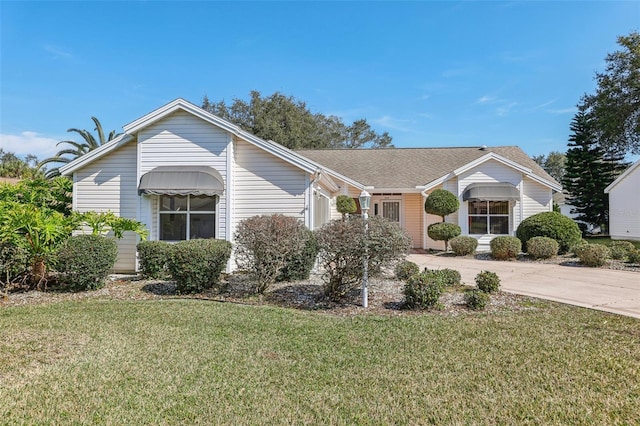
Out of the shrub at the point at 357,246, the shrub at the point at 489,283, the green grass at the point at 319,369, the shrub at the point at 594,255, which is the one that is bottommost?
the green grass at the point at 319,369

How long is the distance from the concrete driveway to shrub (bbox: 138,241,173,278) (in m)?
9.33

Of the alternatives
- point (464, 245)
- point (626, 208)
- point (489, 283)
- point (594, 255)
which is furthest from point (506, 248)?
point (626, 208)

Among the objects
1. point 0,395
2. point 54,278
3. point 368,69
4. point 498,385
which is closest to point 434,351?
point 498,385

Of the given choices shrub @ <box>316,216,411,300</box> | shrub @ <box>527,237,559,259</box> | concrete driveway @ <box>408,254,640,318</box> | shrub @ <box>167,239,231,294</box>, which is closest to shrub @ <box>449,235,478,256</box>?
concrete driveway @ <box>408,254,640,318</box>

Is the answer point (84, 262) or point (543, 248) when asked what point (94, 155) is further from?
point (543, 248)

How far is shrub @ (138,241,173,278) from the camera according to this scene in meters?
10.4

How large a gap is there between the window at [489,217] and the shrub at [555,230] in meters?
1.78

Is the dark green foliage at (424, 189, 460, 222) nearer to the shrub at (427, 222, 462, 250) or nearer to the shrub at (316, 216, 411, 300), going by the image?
the shrub at (427, 222, 462, 250)

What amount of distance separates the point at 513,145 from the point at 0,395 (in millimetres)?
28381

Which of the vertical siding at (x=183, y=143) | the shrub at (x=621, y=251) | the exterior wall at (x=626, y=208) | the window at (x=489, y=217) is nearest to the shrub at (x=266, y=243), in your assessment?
the vertical siding at (x=183, y=143)

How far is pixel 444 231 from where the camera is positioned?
17828 mm

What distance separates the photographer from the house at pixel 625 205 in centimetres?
2425

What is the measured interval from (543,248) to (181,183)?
14.7 metres

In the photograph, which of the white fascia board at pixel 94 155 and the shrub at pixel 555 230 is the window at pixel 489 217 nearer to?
the shrub at pixel 555 230
